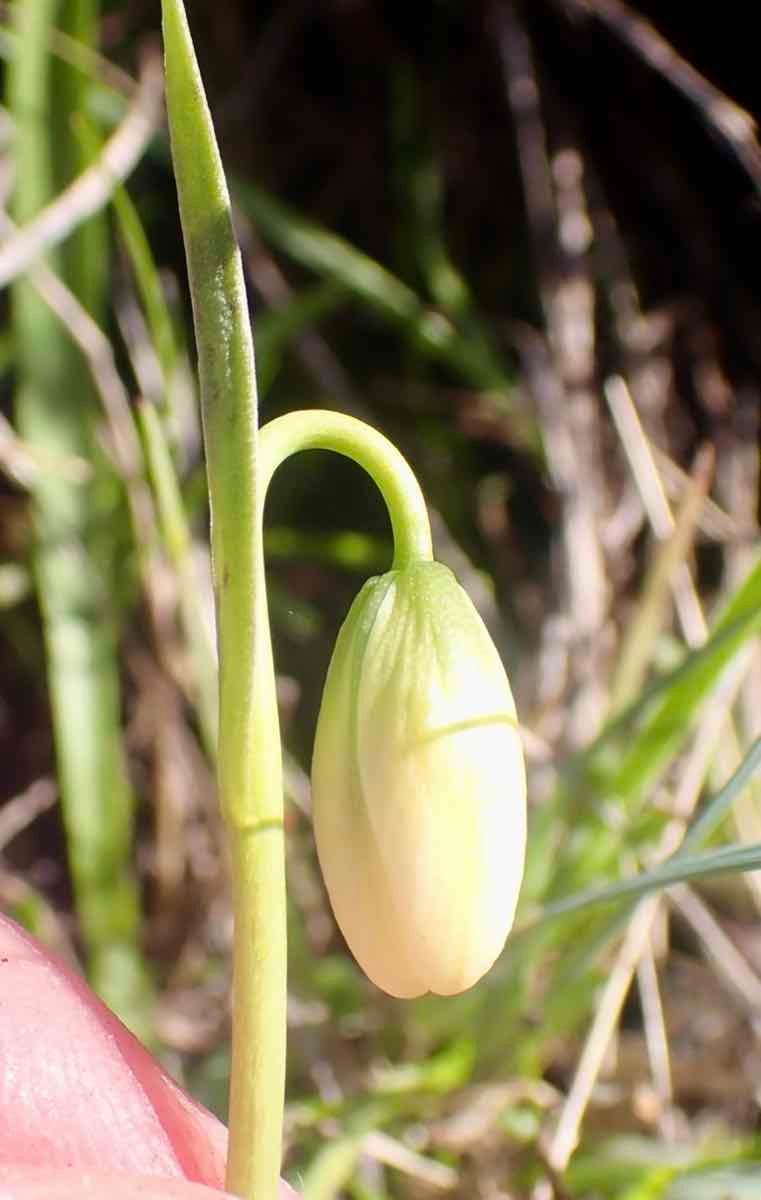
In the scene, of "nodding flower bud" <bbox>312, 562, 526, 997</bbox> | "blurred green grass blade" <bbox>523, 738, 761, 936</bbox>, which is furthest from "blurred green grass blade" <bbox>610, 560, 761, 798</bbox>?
"nodding flower bud" <bbox>312, 562, 526, 997</bbox>

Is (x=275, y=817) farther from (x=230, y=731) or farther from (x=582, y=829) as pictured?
(x=582, y=829)

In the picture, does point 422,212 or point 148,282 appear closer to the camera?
point 148,282

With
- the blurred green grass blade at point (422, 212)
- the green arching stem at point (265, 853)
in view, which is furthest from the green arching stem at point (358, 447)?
the blurred green grass blade at point (422, 212)

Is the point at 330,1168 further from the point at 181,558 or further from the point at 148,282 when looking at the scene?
the point at 148,282

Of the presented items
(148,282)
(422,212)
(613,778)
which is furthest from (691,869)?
(422,212)

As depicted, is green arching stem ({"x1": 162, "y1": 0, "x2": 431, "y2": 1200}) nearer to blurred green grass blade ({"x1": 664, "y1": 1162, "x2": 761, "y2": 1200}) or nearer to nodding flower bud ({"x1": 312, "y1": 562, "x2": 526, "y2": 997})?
nodding flower bud ({"x1": 312, "y1": 562, "x2": 526, "y2": 997})

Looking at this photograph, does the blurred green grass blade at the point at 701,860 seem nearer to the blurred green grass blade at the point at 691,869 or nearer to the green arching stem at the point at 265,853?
the blurred green grass blade at the point at 691,869
